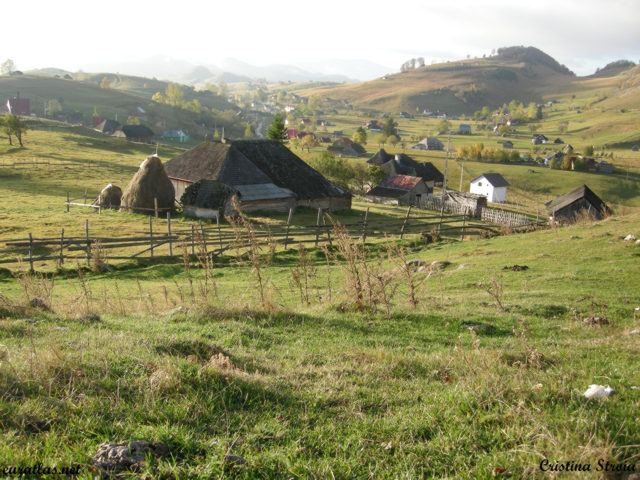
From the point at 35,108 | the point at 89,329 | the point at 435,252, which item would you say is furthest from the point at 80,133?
the point at 89,329

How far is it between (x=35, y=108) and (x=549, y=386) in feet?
406

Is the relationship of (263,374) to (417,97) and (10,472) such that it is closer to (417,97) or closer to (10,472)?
(10,472)

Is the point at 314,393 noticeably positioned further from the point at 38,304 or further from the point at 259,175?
the point at 259,175

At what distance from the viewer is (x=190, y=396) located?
3.67m

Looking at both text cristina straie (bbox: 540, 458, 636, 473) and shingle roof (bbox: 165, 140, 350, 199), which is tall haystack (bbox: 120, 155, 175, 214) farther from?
text cristina straie (bbox: 540, 458, 636, 473)

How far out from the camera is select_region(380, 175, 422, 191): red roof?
4834 centimetres

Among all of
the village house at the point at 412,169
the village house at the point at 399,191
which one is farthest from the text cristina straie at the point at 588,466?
the village house at the point at 412,169

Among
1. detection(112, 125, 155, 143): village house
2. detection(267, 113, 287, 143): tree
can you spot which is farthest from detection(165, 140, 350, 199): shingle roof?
detection(112, 125, 155, 143): village house

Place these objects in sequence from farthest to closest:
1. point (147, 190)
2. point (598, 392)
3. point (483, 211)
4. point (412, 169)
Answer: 1. point (412, 169)
2. point (483, 211)
3. point (147, 190)
4. point (598, 392)

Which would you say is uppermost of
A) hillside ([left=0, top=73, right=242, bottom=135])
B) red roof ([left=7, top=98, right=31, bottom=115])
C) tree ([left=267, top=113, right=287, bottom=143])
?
hillside ([left=0, top=73, right=242, bottom=135])

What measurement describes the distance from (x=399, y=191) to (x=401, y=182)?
1540mm

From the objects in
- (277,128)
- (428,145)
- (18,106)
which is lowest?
(277,128)

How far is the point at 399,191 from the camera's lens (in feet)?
159

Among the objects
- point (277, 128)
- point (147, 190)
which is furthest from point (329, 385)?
point (277, 128)
